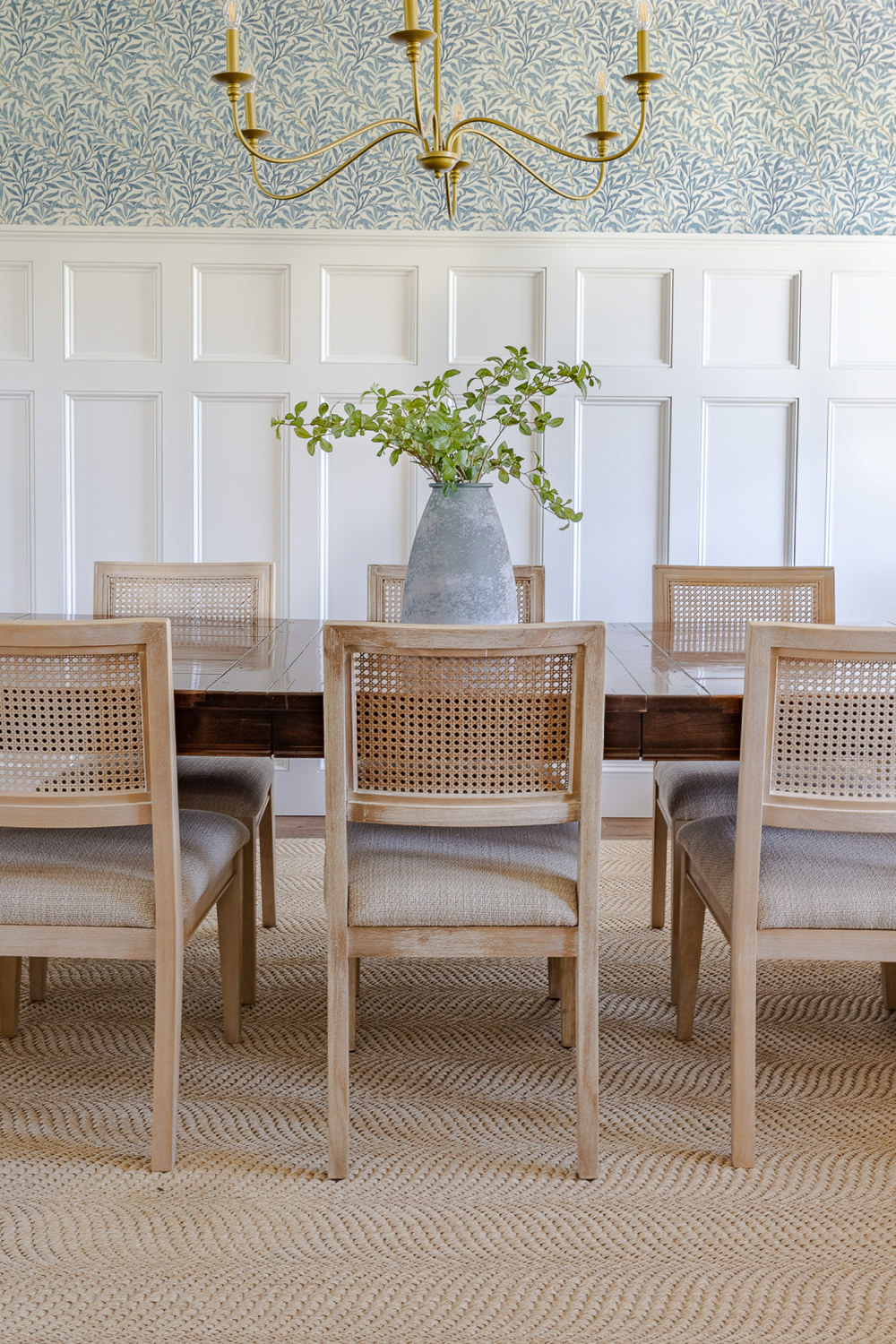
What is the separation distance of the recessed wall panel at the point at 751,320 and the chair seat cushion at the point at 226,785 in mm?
2015

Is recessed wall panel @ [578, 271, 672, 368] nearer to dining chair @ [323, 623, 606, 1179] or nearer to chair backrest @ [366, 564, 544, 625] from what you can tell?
chair backrest @ [366, 564, 544, 625]

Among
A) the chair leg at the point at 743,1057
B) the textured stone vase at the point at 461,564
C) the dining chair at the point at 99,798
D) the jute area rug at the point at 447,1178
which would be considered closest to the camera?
the jute area rug at the point at 447,1178

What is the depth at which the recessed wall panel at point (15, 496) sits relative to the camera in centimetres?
352

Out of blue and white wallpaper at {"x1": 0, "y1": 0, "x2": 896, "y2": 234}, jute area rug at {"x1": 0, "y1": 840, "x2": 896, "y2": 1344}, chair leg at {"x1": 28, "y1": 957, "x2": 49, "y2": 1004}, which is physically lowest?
jute area rug at {"x1": 0, "y1": 840, "x2": 896, "y2": 1344}

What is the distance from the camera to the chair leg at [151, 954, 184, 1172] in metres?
1.64

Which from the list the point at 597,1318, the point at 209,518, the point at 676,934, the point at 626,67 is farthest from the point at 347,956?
the point at 626,67

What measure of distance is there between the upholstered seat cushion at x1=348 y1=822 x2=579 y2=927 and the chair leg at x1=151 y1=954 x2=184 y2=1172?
276 mm

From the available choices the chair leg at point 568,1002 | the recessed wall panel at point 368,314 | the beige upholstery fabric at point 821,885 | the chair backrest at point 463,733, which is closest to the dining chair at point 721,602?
the chair leg at point 568,1002

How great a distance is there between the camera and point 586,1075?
1.62 metres

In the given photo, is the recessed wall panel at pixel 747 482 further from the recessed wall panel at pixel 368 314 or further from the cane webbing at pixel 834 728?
the cane webbing at pixel 834 728

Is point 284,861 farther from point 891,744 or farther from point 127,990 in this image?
point 891,744

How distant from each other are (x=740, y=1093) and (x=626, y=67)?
9.83 ft

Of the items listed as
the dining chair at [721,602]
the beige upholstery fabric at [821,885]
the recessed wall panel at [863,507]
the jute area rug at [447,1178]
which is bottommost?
the jute area rug at [447,1178]

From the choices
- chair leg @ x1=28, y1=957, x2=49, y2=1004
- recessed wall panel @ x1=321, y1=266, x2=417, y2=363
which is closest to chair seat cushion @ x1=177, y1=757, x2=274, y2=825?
chair leg @ x1=28, y1=957, x2=49, y2=1004
